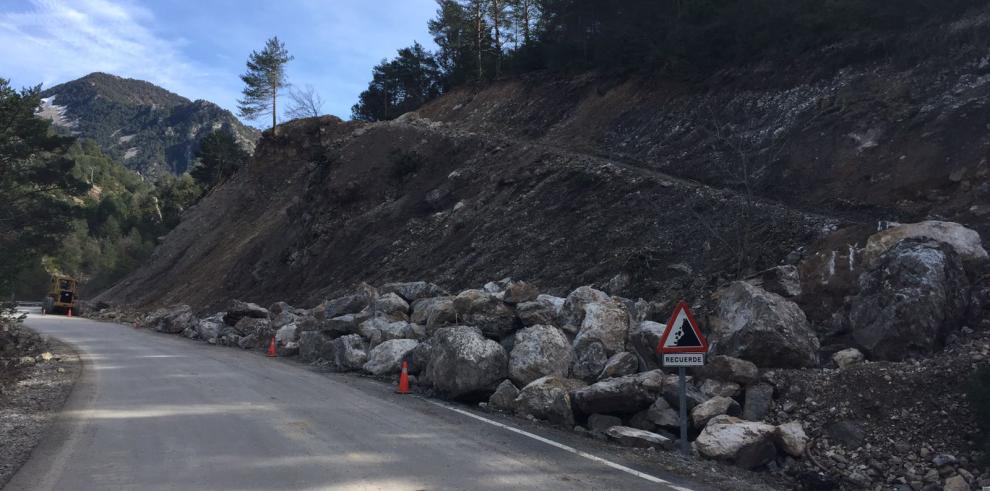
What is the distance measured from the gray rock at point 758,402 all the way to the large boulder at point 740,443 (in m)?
0.55

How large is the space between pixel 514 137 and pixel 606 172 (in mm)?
11085

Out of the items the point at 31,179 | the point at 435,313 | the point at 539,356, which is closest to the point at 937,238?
the point at 539,356

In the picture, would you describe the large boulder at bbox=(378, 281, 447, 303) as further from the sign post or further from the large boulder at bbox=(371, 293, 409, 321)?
the sign post

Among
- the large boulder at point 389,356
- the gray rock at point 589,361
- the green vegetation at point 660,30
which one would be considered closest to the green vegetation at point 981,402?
the gray rock at point 589,361

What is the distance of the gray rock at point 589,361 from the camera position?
10.4 meters

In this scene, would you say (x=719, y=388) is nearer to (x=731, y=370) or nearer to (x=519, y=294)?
(x=731, y=370)

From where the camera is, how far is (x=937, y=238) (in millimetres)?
10086

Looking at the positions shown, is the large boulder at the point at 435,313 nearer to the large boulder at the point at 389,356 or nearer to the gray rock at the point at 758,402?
the large boulder at the point at 389,356

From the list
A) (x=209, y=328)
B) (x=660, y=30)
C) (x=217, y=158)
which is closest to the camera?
(x=209, y=328)

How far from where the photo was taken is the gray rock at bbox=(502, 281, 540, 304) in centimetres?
1309

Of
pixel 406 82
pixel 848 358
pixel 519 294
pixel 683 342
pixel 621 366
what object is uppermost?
pixel 406 82

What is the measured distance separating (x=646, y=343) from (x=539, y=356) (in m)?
1.65

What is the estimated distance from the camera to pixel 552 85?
35.3 m

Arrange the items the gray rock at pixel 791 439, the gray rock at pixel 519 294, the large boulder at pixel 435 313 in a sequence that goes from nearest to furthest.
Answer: the gray rock at pixel 791 439, the gray rock at pixel 519 294, the large boulder at pixel 435 313
